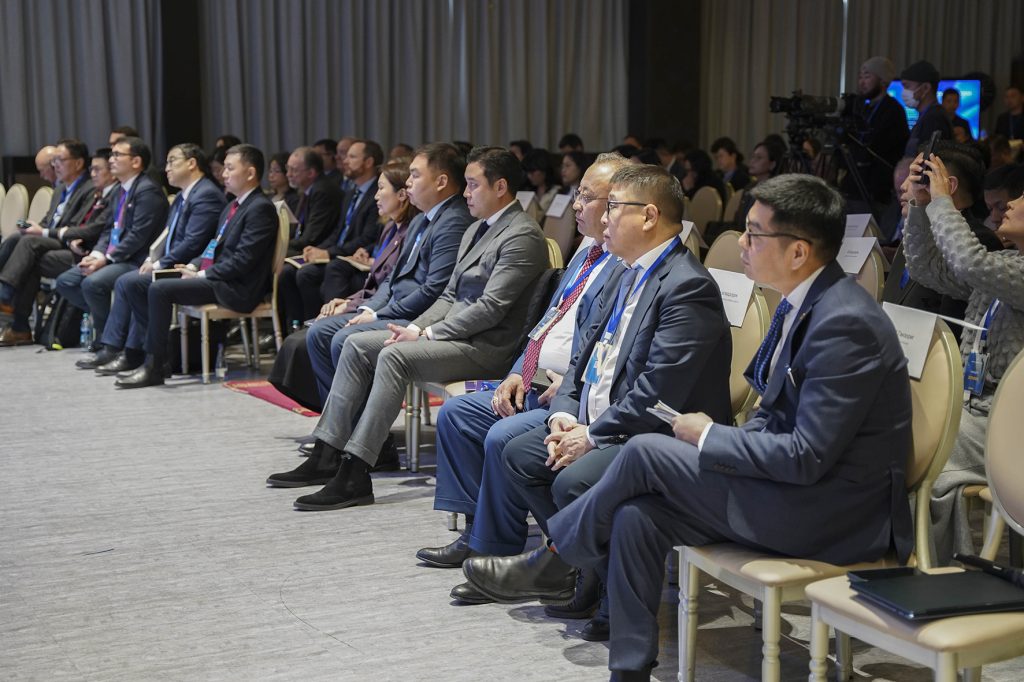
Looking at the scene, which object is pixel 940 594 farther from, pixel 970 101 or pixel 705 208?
pixel 970 101

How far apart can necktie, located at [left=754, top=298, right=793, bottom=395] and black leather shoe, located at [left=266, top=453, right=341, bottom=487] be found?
2295mm

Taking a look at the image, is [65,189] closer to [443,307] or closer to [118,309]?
[118,309]

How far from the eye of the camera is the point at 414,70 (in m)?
12.7

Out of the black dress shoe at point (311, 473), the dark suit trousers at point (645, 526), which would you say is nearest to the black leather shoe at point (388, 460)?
the black dress shoe at point (311, 473)

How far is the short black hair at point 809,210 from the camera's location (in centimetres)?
257

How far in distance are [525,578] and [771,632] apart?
1.08 meters

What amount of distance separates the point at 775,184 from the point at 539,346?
1.41 meters

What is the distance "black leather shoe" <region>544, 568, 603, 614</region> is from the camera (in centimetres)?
333

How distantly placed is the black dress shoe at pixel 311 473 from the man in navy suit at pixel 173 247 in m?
2.66

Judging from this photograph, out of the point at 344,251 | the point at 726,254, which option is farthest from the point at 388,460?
the point at 344,251

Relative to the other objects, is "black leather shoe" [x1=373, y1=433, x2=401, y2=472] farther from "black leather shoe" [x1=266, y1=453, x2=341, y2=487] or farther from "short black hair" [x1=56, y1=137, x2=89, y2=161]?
"short black hair" [x1=56, y1=137, x2=89, y2=161]

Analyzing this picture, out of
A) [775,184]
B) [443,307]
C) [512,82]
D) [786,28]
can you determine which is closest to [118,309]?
[443,307]

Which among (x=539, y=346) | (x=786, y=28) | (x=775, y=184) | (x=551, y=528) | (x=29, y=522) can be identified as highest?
(x=786, y=28)

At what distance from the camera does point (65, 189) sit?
891 centimetres
